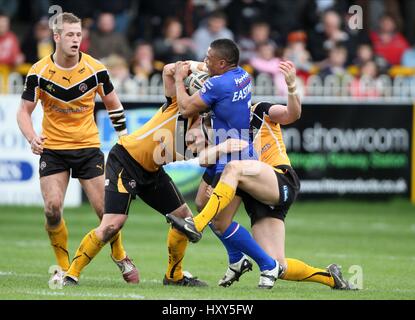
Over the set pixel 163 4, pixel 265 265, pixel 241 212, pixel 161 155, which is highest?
pixel 163 4

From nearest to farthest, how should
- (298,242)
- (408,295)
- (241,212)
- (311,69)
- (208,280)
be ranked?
(408,295) < (208,280) < (298,242) < (241,212) < (311,69)

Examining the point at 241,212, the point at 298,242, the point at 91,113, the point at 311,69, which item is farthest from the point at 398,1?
the point at 91,113

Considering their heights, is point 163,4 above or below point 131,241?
above

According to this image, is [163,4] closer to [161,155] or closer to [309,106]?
[309,106]

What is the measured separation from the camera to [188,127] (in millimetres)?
10375

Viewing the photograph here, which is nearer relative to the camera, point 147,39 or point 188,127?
point 188,127

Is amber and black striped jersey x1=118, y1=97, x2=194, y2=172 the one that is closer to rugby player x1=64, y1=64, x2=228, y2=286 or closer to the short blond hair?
rugby player x1=64, y1=64, x2=228, y2=286

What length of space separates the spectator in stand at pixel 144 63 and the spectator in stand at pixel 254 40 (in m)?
1.87

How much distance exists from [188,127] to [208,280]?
71.1 inches

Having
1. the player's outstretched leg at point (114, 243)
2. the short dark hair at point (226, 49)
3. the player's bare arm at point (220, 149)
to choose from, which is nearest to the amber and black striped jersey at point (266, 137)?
the player's bare arm at point (220, 149)

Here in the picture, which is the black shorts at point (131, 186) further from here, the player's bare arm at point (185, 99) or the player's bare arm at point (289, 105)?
the player's bare arm at point (289, 105)

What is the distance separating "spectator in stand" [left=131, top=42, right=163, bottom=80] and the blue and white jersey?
9.48 m

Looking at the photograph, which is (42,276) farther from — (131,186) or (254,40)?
(254,40)

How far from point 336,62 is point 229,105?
1138cm
